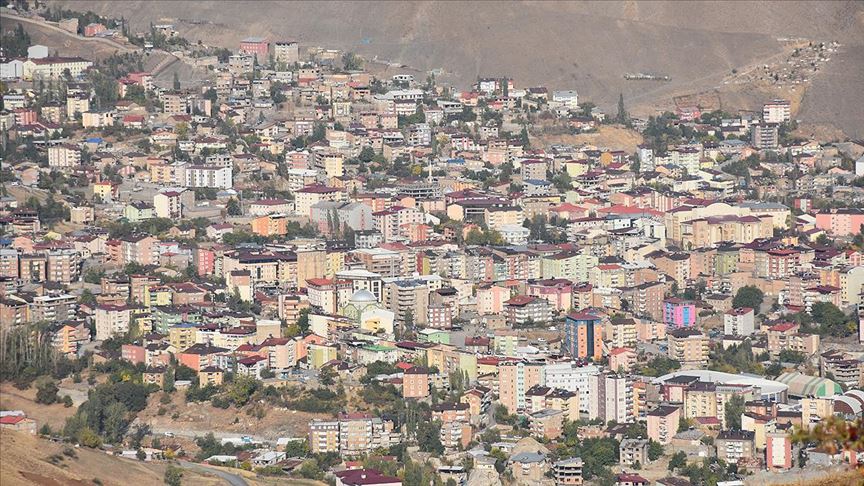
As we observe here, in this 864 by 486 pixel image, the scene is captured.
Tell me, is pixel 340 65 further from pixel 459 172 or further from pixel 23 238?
pixel 23 238

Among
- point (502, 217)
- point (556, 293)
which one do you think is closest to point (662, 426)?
point (556, 293)

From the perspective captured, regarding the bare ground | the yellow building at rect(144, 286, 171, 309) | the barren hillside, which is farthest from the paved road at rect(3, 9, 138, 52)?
the yellow building at rect(144, 286, 171, 309)

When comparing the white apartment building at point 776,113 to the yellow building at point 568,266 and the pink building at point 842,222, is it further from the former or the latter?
the yellow building at point 568,266

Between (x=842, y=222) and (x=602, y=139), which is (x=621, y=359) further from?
(x=602, y=139)

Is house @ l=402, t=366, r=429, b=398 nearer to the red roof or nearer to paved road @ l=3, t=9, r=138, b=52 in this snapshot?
the red roof

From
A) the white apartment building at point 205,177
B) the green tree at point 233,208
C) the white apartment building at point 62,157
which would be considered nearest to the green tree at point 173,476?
the green tree at point 233,208
